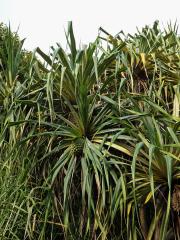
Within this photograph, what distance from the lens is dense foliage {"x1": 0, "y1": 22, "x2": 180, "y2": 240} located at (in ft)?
9.68

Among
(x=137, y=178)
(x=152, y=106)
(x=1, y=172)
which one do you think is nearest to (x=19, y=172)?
(x=1, y=172)

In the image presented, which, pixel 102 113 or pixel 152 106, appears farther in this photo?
pixel 102 113

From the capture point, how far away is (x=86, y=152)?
3119mm

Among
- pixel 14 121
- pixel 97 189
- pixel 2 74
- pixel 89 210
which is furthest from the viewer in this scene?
pixel 2 74

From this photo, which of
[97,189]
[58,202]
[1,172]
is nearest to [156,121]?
[97,189]

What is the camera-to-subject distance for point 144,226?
304cm

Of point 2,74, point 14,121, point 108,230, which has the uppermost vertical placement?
point 2,74

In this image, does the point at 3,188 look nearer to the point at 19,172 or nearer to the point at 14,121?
the point at 19,172

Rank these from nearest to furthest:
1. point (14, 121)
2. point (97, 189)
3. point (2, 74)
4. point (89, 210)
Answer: point (89, 210)
point (97, 189)
point (14, 121)
point (2, 74)

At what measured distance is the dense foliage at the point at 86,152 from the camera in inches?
116

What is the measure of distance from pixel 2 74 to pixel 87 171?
1.53 m

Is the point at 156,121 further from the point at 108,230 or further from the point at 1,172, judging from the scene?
the point at 1,172

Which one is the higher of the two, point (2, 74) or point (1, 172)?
point (2, 74)

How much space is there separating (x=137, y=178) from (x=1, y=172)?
3.16ft
